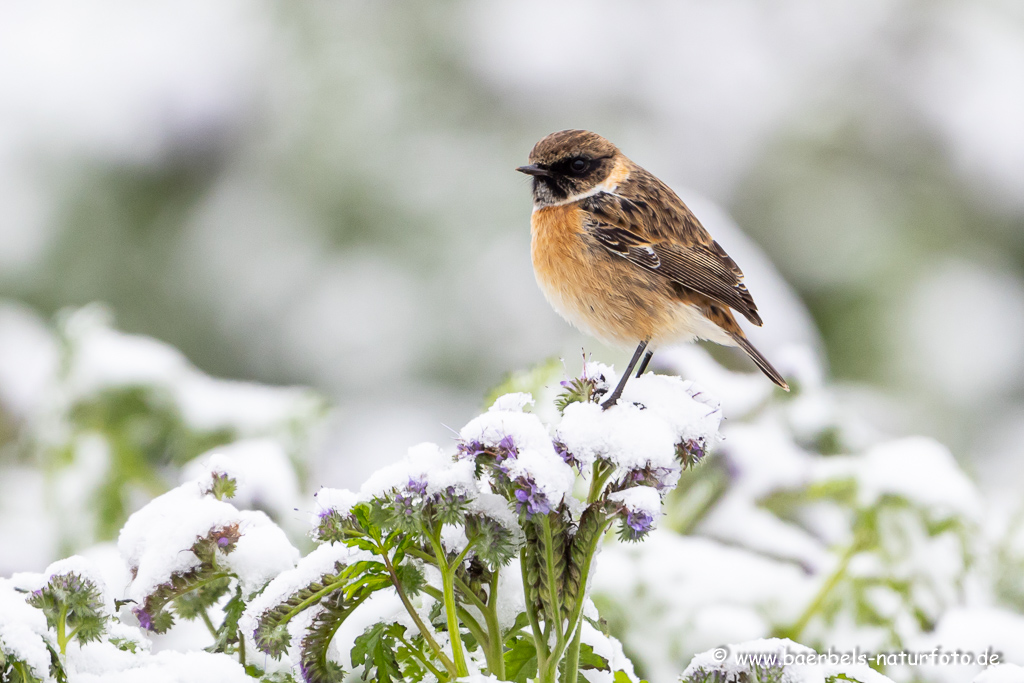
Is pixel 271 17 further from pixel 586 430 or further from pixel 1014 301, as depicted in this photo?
pixel 586 430

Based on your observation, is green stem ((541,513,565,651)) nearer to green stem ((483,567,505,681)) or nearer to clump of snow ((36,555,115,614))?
green stem ((483,567,505,681))

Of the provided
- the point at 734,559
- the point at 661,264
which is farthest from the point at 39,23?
the point at 734,559

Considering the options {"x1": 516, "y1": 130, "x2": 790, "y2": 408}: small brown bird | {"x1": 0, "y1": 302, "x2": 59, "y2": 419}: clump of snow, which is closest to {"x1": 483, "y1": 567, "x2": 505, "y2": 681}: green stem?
{"x1": 516, "y1": 130, "x2": 790, "y2": 408}: small brown bird

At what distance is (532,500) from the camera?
107 cm

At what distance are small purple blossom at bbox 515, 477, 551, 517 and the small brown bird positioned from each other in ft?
5.11

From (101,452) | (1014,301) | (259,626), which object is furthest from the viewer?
(1014,301)

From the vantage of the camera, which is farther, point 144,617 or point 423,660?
point 144,617

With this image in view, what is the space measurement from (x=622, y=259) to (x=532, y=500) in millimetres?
1808

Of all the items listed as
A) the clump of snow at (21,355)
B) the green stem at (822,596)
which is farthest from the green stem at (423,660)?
the clump of snow at (21,355)

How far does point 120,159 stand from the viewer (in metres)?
6.12

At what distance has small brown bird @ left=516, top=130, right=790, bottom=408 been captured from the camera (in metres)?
2.72

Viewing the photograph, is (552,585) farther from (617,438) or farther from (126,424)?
(126,424)

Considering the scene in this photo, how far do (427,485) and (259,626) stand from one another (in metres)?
0.31

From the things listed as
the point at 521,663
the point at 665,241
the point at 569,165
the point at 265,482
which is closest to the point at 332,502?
the point at 521,663
